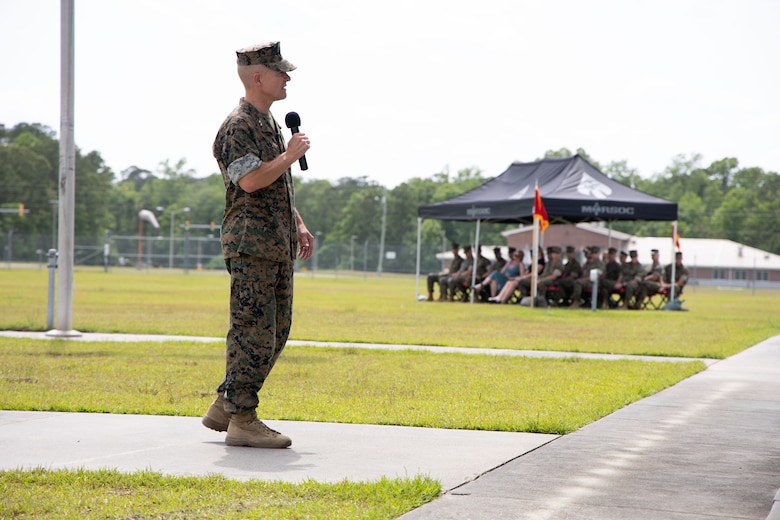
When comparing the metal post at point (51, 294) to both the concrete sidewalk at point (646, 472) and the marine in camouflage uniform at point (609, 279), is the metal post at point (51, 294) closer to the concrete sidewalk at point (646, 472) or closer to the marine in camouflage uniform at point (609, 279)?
the concrete sidewalk at point (646, 472)

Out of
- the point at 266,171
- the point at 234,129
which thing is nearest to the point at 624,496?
the point at 266,171

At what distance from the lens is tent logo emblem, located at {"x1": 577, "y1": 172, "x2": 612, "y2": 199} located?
87.0ft

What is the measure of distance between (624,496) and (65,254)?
423 inches

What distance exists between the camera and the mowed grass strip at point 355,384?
7289 millimetres

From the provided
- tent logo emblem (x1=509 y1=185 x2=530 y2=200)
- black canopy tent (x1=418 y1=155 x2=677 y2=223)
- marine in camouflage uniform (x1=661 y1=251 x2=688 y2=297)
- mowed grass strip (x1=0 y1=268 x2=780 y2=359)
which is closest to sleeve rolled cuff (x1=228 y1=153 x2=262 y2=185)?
mowed grass strip (x1=0 y1=268 x2=780 y2=359)

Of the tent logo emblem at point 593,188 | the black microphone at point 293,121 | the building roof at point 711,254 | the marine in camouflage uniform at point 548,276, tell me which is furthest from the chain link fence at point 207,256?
the black microphone at point 293,121

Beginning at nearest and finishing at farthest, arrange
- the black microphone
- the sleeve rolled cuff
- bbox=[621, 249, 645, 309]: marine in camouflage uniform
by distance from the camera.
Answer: the sleeve rolled cuff < the black microphone < bbox=[621, 249, 645, 309]: marine in camouflage uniform

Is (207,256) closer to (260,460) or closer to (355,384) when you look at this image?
(355,384)

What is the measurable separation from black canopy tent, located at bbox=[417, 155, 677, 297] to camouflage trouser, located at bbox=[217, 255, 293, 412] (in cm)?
2044

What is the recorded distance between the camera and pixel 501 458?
18.1 feet

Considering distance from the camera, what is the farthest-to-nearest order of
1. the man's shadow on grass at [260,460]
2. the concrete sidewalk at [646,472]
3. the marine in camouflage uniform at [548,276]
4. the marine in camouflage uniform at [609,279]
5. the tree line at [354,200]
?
the tree line at [354,200] → the marine in camouflage uniform at [609,279] → the marine in camouflage uniform at [548,276] → the man's shadow on grass at [260,460] → the concrete sidewalk at [646,472]

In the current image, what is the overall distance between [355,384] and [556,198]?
57.3 ft

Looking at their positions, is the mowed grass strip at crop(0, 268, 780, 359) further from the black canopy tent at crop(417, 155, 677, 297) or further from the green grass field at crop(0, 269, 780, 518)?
the black canopy tent at crop(417, 155, 677, 297)

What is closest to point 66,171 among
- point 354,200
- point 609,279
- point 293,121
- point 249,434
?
point 293,121
